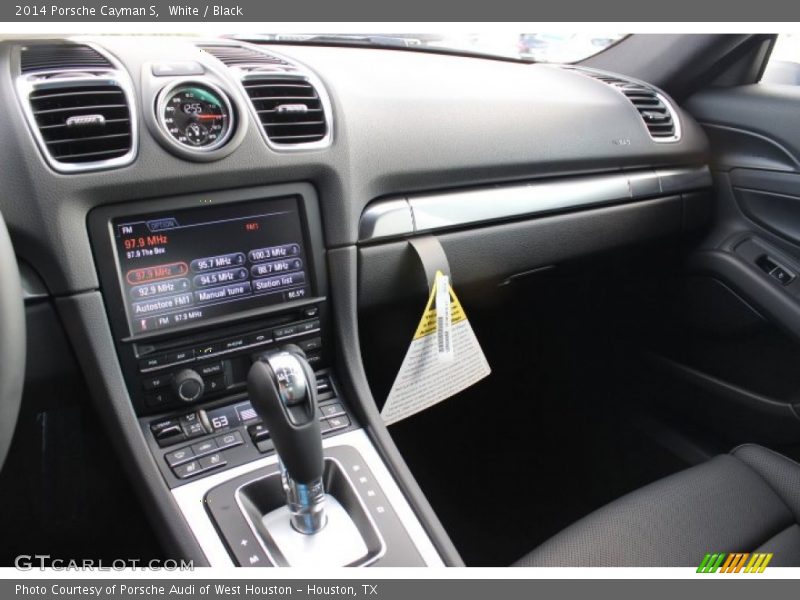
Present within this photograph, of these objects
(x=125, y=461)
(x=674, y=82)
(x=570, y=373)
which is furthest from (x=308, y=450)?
(x=674, y=82)

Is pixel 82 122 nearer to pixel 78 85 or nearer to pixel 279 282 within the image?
pixel 78 85

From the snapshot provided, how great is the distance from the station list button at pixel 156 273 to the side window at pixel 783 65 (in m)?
1.46

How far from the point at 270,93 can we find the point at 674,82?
111cm

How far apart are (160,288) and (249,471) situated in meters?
0.27

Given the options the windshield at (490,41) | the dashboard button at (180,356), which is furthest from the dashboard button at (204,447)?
the windshield at (490,41)

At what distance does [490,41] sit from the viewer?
1440mm

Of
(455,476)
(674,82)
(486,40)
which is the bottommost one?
(455,476)

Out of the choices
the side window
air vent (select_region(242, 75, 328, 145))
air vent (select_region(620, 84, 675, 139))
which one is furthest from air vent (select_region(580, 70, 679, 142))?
air vent (select_region(242, 75, 328, 145))

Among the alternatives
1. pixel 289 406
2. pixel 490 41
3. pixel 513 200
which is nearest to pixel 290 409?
pixel 289 406

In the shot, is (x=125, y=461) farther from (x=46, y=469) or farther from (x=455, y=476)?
(x=455, y=476)

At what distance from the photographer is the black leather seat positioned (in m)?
0.97

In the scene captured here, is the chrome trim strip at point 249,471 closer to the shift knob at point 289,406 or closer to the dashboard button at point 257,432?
the dashboard button at point 257,432

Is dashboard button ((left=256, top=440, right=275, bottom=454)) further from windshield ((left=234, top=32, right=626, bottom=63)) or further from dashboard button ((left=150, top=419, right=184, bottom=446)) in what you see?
windshield ((left=234, top=32, right=626, bottom=63))

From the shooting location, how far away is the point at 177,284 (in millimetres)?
913
